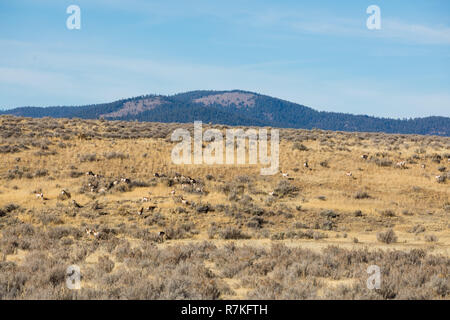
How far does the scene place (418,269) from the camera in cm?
956

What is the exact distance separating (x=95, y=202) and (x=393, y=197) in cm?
1717

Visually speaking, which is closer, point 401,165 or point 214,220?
point 214,220

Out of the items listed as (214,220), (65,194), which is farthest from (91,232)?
(65,194)

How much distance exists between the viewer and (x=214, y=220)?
60.8 ft

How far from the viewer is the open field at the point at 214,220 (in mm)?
8875

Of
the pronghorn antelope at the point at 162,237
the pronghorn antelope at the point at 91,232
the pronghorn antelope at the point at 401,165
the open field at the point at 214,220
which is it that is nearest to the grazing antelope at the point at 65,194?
the open field at the point at 214,220

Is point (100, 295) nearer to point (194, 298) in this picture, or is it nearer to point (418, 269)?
point (194, 298)

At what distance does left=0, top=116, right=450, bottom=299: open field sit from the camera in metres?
8.88

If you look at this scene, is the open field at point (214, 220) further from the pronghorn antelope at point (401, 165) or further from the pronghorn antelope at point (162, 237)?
the pronghorn antelope at point (401, 165)

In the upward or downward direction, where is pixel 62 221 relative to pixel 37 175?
downward

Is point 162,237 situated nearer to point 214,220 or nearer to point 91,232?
point 91,232

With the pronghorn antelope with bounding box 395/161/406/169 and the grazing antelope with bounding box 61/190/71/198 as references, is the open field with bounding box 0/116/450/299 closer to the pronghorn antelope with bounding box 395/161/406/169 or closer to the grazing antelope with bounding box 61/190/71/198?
the grazing antelope with bounding box 61/190/71/198

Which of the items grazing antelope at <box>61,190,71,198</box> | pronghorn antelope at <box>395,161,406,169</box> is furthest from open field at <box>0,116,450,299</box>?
pronghorn antelope at <box>395,161,406,169</box>

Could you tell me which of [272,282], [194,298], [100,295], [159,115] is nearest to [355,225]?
[272,282]
